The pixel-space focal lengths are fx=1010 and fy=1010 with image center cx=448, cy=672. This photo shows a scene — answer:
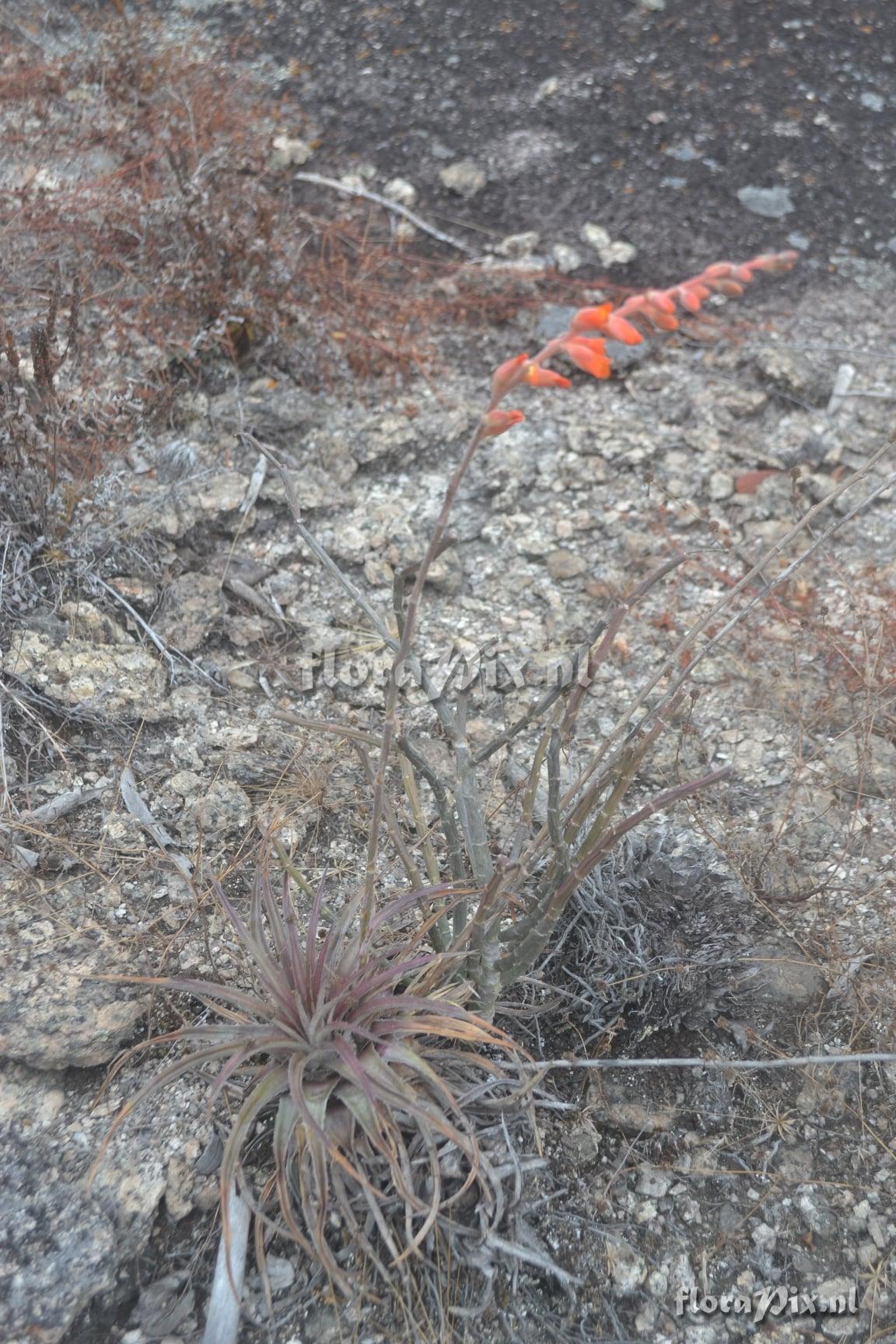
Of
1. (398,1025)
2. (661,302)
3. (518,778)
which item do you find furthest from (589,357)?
(518,778)

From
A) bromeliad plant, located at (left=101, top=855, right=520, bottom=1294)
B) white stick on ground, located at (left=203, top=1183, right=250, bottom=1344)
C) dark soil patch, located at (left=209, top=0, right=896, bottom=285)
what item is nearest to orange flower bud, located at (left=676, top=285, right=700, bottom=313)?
bromeliad plant, located at (left=101, top=855, right=520, bottom=1294)

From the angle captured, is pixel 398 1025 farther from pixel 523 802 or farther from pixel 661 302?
pixel 661 302

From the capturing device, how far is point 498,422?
1.20m

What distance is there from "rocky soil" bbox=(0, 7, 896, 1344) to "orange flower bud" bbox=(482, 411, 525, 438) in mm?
1180

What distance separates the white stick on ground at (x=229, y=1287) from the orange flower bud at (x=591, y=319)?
4.61 ft

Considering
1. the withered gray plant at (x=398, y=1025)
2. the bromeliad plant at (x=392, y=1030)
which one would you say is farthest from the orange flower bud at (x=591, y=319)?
the bromeliad plant at (x=392, y=1030)

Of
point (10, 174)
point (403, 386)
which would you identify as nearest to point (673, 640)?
point (403, 386)

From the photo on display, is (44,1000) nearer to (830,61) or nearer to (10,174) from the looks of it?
(10,174)

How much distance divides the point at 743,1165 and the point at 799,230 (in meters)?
3.67

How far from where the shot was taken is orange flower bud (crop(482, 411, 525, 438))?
1188mm

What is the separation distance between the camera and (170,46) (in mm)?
4598

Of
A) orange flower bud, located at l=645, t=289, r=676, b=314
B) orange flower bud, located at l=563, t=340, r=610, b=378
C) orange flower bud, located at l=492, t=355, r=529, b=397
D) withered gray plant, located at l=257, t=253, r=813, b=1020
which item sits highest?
orange flower bud, located at l=645, t=289, r=676, b=314

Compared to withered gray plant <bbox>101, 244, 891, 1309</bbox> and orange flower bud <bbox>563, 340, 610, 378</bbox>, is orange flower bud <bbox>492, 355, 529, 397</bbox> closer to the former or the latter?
orange flower bud <bbox>563, 340, 610, 378</bbox>

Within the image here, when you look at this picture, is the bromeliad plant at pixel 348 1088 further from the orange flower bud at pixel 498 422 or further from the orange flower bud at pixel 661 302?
the orange flower bud at pixel 661 302
